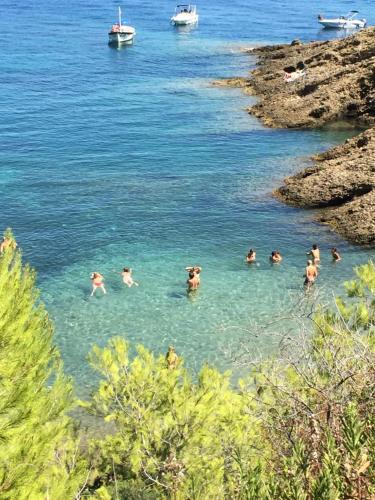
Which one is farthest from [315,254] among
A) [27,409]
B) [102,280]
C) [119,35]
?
[119,35]

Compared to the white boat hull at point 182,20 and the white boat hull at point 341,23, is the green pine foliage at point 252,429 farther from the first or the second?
the white boat hull at point 341,23

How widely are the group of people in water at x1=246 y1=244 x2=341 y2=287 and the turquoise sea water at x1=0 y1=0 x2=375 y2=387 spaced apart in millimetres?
430

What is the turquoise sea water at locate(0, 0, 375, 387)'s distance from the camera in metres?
24.0

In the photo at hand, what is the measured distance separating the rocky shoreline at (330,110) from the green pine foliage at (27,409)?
841 inches

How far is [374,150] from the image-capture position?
35.7 m

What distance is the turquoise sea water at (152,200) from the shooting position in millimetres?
24016

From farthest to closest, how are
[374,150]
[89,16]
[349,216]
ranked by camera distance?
[89,16] < [374,150] < [349,216]

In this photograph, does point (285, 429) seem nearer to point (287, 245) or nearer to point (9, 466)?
point (9, 466)

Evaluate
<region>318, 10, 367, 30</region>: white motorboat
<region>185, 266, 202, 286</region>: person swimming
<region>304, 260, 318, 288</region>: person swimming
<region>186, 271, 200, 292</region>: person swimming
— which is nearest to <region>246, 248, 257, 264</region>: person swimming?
<region>185, 266, 202, 286</region>: person swimming

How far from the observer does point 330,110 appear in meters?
48.8

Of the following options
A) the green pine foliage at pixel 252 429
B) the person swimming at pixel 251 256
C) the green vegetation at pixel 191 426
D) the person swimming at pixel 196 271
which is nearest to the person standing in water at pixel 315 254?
the person swimming at pixel 251 256

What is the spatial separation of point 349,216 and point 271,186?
6.94 metres

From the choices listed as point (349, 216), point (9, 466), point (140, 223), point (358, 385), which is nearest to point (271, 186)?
point (349, 216)

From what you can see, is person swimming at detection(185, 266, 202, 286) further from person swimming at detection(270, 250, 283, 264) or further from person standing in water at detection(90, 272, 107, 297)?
person standing in water at detection(90, 272, 107, 297)
